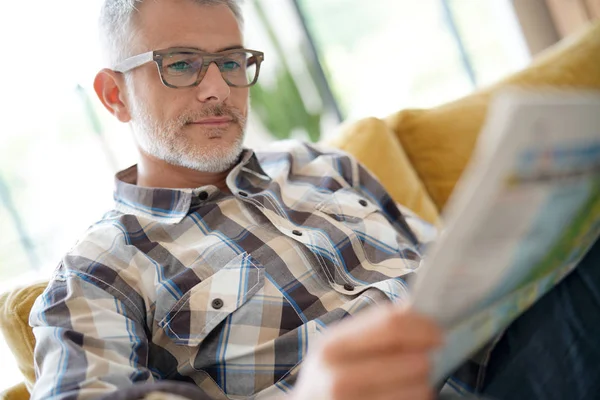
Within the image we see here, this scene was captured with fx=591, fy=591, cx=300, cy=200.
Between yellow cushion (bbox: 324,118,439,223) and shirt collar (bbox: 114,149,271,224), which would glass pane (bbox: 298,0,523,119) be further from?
shirt collar (bbox: 114,149,271,224)

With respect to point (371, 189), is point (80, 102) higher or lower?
higher

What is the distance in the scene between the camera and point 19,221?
3.27 m

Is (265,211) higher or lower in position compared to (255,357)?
higher

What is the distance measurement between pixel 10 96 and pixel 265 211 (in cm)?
237

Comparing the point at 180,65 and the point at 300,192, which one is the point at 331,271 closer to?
the point at 300,192

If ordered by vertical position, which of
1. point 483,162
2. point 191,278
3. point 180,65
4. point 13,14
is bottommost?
point 191,278

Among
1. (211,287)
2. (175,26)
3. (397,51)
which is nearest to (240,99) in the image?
(175,26)

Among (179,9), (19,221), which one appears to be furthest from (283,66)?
(179,9)

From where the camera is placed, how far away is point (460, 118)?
5.62 ft

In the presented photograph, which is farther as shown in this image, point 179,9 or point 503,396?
point 179,9

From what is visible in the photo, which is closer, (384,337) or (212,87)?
(384,337)

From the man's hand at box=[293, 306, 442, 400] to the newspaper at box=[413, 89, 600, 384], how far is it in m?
0.02

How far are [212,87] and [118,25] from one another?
0.91 ft

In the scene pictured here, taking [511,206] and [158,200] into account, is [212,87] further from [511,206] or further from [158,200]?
[511,206]
